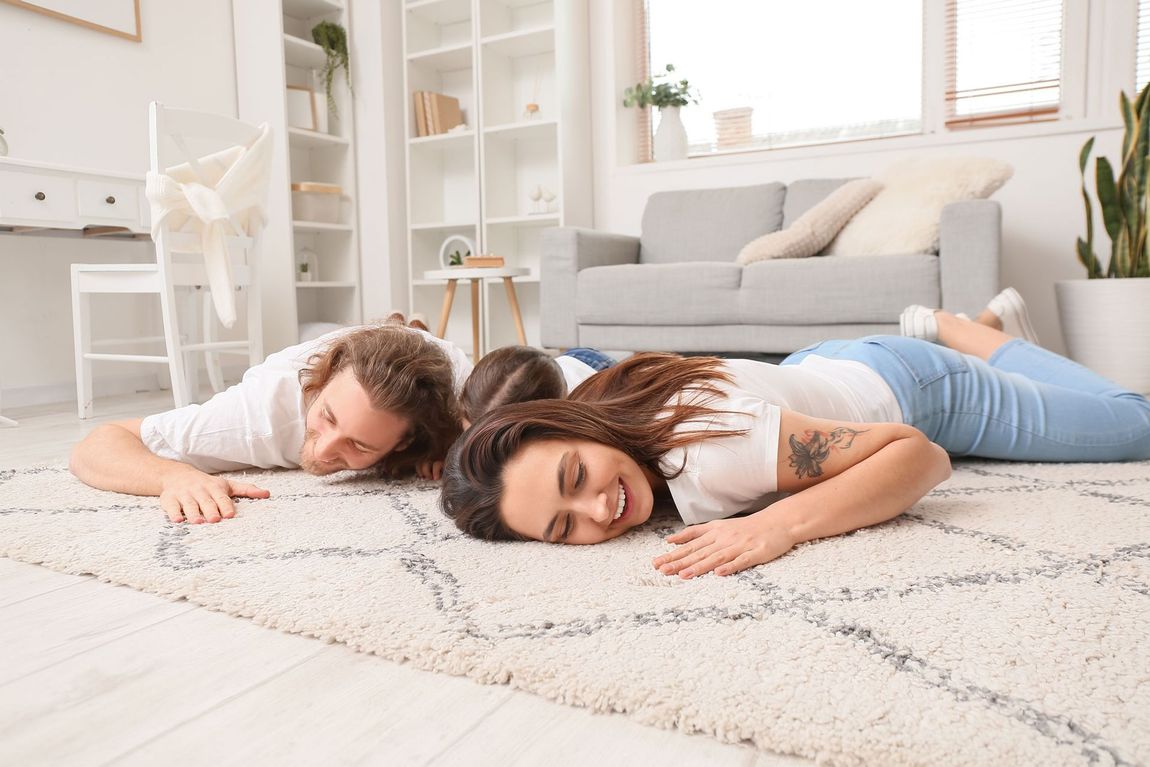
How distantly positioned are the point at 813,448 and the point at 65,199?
107 inches

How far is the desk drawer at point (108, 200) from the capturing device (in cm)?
284

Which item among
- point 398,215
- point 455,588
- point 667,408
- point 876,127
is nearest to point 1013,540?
point 667,408

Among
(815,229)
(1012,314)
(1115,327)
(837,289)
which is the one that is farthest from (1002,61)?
Answer: (1012,314)

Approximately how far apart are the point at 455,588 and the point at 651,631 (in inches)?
10.9

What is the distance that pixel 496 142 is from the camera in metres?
4.50

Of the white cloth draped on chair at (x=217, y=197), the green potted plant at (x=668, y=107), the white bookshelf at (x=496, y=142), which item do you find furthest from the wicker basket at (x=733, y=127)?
the white cloth draped on chair at (x=217, y=197)

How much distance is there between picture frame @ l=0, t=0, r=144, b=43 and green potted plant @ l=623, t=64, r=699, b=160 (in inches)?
94.1

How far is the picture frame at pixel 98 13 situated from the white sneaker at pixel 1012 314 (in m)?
3.76

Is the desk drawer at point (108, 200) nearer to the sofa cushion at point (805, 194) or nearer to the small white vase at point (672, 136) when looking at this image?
the small white vase at point (672, 136)

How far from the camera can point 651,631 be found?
2.81 ft

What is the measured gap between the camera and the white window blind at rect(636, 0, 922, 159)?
3893 millimetres

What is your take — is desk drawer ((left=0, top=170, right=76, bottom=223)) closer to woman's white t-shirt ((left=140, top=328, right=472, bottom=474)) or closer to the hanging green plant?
woman's white t-shirt ((left=140, top=328, right=472, bottom=474))

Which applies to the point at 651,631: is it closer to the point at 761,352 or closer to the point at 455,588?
the point at 455,588

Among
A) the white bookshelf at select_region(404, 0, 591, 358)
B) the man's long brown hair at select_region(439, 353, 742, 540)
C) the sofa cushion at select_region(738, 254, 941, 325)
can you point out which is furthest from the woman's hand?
the white bookshelf at select_region(404, 0, 591, 358)
